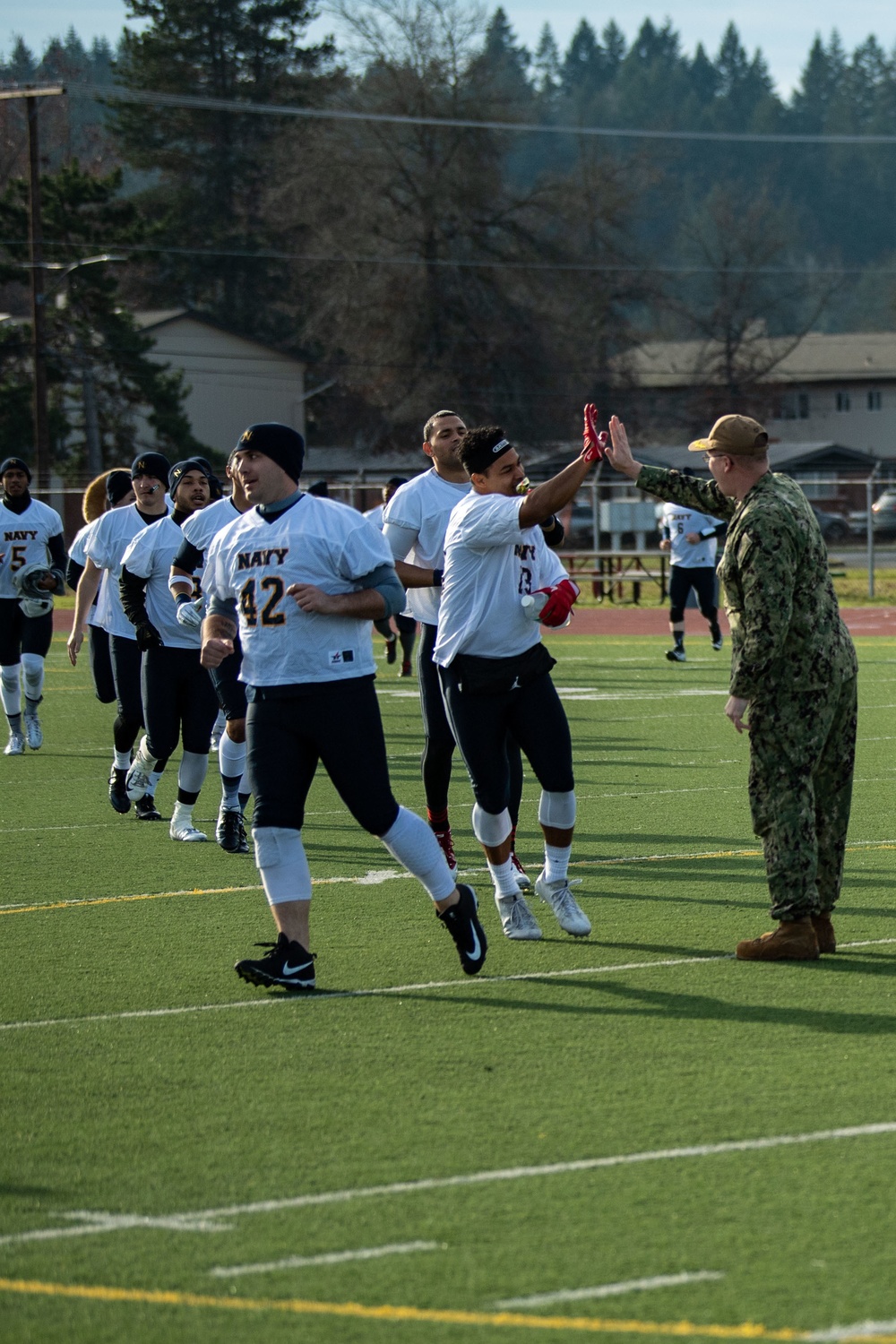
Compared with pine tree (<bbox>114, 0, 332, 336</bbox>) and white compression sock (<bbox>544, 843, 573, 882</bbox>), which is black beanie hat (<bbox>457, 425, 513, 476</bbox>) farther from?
pine tree (<bbox>114, 0, 332, 336</bbox>)

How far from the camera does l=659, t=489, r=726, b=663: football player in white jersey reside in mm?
22188

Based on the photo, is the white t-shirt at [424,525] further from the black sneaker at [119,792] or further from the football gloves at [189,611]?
the black sneaker at [119,792]

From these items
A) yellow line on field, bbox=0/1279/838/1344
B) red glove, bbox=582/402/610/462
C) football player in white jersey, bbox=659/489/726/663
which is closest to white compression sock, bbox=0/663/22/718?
football player in white jersey, bbox=659/489/726/663

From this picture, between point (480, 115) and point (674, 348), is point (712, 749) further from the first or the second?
point (674, 348)

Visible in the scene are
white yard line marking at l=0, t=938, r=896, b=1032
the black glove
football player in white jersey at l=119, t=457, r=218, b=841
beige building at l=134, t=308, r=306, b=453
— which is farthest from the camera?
beige building at l=134, t=308, r=306, b=453

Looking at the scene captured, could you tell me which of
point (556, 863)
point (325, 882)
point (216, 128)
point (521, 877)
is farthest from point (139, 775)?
point (216, 128)

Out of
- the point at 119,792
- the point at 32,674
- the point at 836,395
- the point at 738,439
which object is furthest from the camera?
the point at 836,395

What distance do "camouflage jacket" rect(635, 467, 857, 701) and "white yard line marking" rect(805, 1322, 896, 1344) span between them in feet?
10.9

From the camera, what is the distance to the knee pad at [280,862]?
6867 millimetres

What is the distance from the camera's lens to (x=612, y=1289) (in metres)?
4.09

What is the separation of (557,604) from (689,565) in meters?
15.1

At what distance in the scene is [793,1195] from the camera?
4.63 meters

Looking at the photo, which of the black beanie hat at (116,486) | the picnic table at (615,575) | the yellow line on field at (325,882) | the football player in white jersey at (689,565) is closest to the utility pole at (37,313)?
the picnic table at (615,575)

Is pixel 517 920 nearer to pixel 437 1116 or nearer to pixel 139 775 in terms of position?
pixel 437 1116
